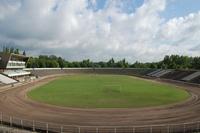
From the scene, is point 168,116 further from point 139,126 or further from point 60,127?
point 60,127

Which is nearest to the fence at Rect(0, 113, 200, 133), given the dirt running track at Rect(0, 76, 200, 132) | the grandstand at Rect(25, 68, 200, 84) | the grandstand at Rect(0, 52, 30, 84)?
the dirt running track at Rect(0, 76, 200, 132)

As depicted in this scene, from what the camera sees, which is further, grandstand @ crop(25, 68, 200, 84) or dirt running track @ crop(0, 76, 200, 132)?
grandstand @ crop(25, 68, 200, 84)

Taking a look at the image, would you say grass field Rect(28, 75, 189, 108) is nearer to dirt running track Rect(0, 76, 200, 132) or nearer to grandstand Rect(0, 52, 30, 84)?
dirt running track Rect(0, 76, 200, 132)


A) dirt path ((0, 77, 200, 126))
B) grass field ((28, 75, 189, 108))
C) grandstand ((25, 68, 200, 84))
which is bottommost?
dirt path ((0, 77, 200, 126))

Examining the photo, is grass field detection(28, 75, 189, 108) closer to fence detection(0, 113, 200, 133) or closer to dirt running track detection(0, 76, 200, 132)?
dirt running track detection(0, 76, 200, 132)

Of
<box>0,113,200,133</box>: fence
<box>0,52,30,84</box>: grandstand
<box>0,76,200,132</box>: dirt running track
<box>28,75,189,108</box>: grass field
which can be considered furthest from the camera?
<box>0,52,30,84</box>: grandstand

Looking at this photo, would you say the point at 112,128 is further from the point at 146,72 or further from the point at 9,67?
the point at 146,72

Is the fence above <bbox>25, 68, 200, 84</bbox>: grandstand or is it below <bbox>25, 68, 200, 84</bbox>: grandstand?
below

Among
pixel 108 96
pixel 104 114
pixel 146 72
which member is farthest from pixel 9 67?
pixel 146 72

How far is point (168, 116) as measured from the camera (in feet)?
104

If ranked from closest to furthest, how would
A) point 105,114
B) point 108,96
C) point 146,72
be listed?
point 105,114 → point 108,96 → point 146,72

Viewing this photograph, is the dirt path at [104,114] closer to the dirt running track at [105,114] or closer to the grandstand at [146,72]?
the dirt running track at [105,114]

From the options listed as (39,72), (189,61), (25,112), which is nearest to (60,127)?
(25,112)

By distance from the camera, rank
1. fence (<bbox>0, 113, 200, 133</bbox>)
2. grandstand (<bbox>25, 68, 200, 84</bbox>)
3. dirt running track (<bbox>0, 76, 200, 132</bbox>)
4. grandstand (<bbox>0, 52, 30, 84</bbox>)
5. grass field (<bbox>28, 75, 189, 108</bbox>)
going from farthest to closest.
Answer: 1. grandstand (<bbox>25, 68, 200, 84</bbox>)
2. grandstand (<bbox>0, 52, 30, 84</bbox>)
3. grass field (<bbox>28, 75, 189, 108</bbox>)
4. dirt running track (<bbox>0, 76, 200, 132</bbox>)
5. fence (<bbox>0, 113, 200, 133</bbox>)
